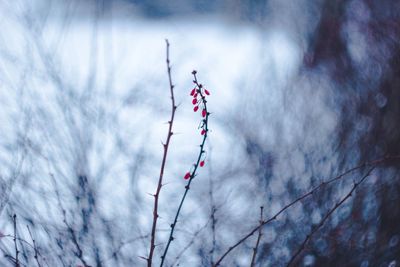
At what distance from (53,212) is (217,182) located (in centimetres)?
86

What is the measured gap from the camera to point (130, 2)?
1.84 metres

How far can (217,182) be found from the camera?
2012 mm

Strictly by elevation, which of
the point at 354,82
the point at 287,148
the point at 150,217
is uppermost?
the point at 354,82

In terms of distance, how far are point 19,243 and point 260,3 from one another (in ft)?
5.51

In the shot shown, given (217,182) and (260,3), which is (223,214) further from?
(260,3)

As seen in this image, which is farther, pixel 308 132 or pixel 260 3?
pixel 308 132

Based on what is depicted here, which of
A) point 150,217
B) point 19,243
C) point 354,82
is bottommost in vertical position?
point 19,243

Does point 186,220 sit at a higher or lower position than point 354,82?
lower

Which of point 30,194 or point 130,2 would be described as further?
point 30,194

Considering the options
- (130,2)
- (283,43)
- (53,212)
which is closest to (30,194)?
(53,212)

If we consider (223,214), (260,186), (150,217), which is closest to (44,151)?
(150,217)

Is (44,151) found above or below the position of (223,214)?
above

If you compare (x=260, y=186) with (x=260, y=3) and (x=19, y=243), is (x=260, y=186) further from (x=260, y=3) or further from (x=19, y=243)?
(x=19, y=243)

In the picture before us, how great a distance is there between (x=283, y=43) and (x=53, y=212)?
145 cm
